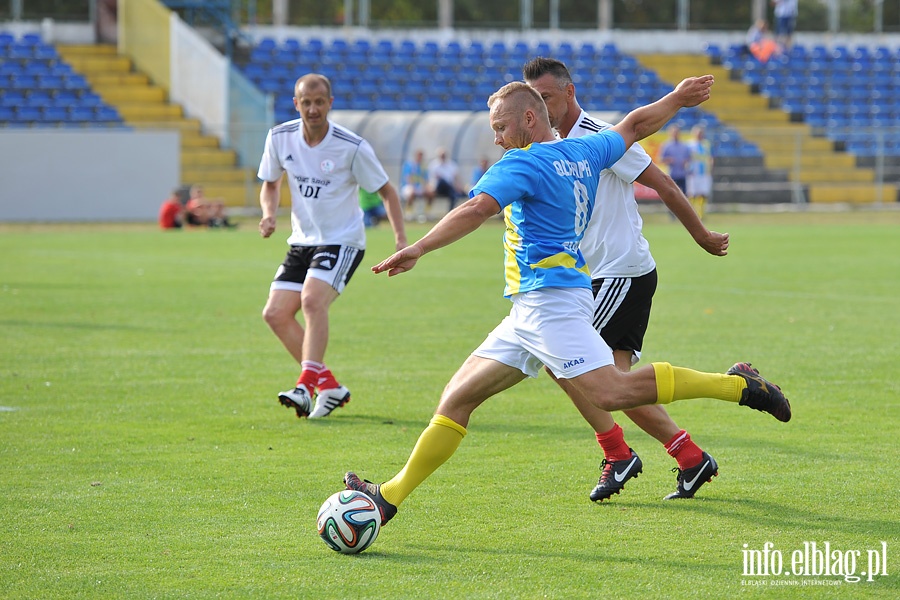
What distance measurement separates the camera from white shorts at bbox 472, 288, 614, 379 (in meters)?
5.04

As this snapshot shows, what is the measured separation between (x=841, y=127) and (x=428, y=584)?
3688 cm

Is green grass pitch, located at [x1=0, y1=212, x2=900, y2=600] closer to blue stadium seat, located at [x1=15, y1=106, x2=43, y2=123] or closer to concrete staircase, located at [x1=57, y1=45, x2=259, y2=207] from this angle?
concrete staircase, located at [x1=57, y1=45, x2=259, y2=207]

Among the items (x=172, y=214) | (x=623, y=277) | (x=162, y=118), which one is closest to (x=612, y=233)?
(x=623, y=277)

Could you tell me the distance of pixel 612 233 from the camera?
235 inches

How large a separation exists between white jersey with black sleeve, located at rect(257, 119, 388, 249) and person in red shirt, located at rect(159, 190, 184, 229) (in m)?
19.7

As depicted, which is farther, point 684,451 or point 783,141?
point 783,141

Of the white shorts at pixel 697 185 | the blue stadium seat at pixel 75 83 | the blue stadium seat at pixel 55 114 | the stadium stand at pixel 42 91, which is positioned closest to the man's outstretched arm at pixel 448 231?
the white shorts at pixel 697 185

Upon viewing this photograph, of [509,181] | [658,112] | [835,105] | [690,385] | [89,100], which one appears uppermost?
[835,105]

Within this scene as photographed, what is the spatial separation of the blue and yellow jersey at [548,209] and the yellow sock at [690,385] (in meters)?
0.51

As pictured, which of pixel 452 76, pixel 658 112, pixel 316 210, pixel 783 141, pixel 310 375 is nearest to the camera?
pixel 658 112

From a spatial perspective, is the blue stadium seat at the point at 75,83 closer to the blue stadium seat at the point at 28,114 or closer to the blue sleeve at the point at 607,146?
the blue stadium seat at the point at 28,114

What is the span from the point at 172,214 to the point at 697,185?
1265 centimetres

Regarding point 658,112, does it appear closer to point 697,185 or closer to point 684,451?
point 684,451

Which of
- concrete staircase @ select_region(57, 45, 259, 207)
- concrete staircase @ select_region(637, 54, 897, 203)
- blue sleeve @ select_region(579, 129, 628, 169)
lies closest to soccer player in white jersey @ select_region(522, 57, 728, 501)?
blue sleeve @ select_region(579, 129, 628, 169)
